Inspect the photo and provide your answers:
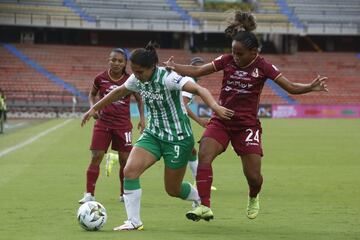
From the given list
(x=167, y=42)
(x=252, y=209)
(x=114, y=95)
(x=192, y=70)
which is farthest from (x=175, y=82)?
(x=167, y=42)

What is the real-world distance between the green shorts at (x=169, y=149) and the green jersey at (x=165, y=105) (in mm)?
56

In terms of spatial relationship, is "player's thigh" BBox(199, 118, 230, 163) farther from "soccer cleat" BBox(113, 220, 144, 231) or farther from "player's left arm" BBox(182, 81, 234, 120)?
"soccer cleat" BBox(113, 220, 144, 231)

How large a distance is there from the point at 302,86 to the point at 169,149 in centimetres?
168

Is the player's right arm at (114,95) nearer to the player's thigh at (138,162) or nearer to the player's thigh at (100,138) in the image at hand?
the player's thigh at (138,162)

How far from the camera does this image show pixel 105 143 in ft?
39.8

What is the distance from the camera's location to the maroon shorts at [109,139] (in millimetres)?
12094

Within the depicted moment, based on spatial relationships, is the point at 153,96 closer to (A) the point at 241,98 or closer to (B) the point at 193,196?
(A) the point at 241,98

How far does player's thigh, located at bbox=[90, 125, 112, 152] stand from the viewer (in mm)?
12078

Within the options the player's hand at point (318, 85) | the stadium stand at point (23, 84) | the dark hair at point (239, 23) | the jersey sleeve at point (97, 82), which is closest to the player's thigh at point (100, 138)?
the jersey sleeve at point (97, 82)

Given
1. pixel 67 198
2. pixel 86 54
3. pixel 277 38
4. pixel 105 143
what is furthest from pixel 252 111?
pixel 277 38

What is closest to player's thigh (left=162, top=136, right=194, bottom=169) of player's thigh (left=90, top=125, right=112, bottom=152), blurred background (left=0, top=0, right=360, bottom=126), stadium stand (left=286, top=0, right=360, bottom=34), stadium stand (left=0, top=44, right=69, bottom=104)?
player's thigh (left=90, top=125, right=112, bottom=152)

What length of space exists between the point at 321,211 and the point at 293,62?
2278 inches

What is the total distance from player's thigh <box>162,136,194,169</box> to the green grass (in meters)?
0.73

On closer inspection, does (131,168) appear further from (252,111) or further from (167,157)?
(252,111)
